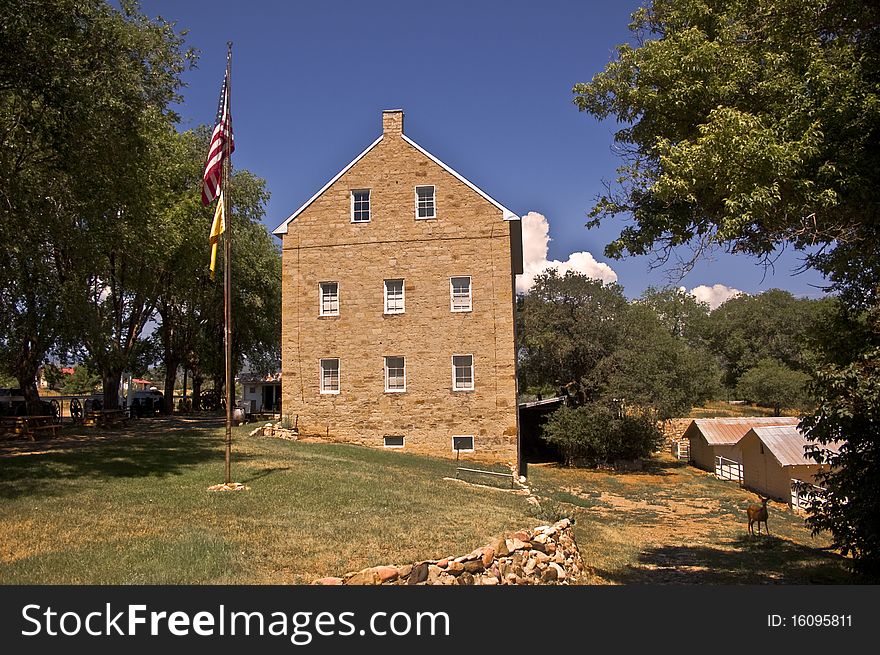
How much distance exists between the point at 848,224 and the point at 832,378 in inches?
91.4

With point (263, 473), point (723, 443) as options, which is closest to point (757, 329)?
point (723, 443)

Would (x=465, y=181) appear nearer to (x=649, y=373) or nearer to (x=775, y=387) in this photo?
(x=649, y=373)

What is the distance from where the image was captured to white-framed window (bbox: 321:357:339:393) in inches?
1043

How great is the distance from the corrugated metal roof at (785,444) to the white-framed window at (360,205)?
19596 mm

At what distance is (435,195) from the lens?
26156 mm

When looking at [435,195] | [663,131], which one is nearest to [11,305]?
[435,195]

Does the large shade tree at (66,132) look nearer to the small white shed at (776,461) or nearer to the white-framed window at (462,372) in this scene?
the white-framed window at (462,372)

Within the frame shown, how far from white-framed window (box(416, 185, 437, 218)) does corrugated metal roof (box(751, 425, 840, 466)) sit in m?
17.3

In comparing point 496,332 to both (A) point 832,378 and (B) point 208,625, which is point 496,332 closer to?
(A) point 832,378

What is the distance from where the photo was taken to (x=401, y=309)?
26141 mm

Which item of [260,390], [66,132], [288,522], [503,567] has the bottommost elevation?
[503,567]

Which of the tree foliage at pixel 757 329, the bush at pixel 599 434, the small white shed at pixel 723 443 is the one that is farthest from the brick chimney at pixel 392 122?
the tree foliage at pixel 757 329

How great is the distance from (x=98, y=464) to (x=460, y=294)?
1420 cm

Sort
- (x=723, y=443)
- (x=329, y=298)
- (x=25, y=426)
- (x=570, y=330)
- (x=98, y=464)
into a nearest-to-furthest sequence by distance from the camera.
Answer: (x=98, y=464)
(x=25, y=426)
(x=329, y=298)
(x=723, y=443)
(x=570, y=330)
